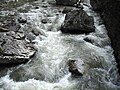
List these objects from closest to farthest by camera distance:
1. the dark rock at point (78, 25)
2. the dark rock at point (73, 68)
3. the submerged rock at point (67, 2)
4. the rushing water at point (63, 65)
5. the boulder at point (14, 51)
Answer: the rushing water at point (63, 65) → the dark rock at point (73, 68) → the boulder at point (14, 51) → the dark rock at point (78, 25) → the submerged rock at point (67, 2)

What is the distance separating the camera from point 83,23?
8.95 metres

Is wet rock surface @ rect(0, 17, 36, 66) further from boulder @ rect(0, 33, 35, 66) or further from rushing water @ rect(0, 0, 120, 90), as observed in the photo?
rushing water @ rect(0, 0, 120, 90)

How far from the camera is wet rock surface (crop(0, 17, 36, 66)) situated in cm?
676

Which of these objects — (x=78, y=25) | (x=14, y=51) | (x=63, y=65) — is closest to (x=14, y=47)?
(x=14, y=51)

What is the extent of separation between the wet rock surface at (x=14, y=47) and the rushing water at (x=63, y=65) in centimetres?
26

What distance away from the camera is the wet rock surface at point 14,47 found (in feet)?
22.2

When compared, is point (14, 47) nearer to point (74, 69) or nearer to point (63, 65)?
point (63, 65)

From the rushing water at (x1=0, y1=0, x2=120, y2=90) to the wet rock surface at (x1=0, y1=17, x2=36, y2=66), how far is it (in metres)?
0.26

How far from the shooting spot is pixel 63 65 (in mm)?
6746

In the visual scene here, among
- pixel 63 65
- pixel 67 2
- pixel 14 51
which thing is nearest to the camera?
pixel 63 65

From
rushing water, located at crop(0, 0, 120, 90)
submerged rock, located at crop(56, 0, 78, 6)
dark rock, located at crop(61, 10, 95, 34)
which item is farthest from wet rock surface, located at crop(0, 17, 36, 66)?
submerged rock, located at crop(56, 0, 78, 6)

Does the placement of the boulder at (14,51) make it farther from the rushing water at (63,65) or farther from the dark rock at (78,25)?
the dark rock at (78,25)

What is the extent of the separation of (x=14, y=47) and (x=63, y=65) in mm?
1833

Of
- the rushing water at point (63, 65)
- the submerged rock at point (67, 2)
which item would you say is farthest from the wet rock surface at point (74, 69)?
the submerged rock at point (67, 2)
